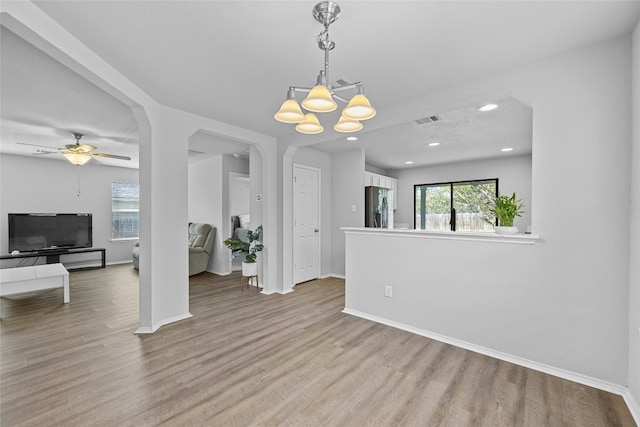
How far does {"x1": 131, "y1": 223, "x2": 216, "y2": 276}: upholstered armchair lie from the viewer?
215 inches

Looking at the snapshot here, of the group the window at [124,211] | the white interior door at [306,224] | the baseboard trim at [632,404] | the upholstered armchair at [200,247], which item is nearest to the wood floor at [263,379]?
the baseboard trim at [632,404]

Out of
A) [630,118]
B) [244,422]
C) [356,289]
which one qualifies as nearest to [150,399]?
[244,422]

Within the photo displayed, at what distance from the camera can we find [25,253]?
18.0 ft

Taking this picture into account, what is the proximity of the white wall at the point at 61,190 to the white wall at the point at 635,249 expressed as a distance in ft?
29.2

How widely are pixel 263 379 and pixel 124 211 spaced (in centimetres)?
702

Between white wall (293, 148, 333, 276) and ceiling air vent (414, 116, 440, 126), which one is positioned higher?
ceiling air vent (414, 116, 440, 126)

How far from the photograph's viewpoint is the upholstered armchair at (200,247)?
5453mm

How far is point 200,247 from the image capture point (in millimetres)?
5648

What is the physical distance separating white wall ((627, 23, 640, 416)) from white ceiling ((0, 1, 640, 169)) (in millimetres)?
373

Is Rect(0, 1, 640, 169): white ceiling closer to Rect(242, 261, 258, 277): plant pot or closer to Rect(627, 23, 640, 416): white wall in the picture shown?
Rect(627, 23, 640, 416): white wall

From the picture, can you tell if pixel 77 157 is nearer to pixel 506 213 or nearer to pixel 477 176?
pixel 506 213

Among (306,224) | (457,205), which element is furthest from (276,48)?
(457,205)

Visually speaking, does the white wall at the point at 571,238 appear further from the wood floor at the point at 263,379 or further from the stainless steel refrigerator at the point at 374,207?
the stainless steel refrigerator at the point at 374,207

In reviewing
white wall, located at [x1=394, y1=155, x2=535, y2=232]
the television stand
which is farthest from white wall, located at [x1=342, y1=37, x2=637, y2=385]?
the television stand
